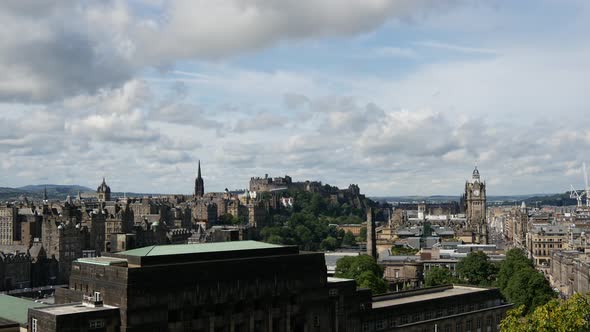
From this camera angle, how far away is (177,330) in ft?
184

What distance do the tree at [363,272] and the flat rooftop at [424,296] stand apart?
1642cm

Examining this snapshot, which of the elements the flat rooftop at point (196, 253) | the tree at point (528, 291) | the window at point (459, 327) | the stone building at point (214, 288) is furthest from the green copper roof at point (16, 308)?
the tree at point (528, 291)

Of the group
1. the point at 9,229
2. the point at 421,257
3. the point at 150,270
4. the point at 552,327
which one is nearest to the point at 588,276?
the point at 421,257

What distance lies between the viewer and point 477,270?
133000mm

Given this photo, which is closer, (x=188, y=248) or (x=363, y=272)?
(x=188, y=248)

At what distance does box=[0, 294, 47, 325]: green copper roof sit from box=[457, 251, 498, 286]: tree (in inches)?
3403

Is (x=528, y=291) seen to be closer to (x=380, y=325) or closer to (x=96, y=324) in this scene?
(x=380, y=325)

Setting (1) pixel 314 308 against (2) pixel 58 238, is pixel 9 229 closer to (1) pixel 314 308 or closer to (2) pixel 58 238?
(2) pixel 58 238

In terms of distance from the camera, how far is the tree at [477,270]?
433ft

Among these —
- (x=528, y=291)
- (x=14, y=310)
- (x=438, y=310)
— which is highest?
(x=14, y=310)

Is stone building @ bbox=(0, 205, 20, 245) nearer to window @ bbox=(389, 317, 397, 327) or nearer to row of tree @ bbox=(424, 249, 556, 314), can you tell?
row of tree @ bbox=(424, 249, 556, 314)

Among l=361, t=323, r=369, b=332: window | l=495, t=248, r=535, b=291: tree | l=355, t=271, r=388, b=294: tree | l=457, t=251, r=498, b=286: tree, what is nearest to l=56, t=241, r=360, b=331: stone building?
l=361, t=323, r=369, b=332: window

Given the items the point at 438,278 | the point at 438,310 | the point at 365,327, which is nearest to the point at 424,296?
the point at 438,310

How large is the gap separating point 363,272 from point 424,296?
27.7m
